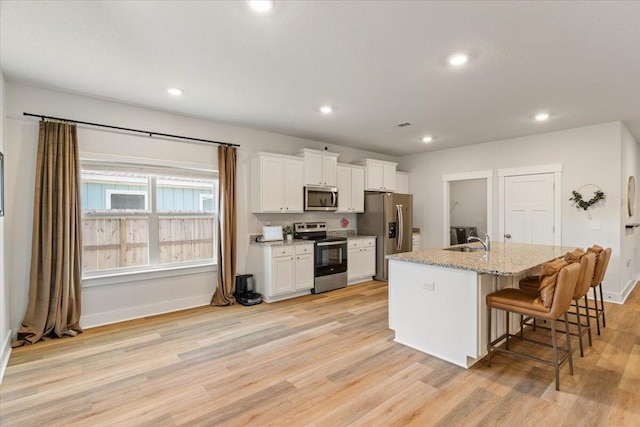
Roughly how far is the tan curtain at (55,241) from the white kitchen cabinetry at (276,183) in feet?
7.10

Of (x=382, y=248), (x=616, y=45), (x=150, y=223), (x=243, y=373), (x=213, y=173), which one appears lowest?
(x=243, y=373)

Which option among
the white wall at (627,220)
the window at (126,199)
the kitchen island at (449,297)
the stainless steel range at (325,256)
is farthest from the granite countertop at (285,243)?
the white wall at (627,220)

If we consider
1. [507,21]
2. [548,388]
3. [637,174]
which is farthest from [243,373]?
[637,174]

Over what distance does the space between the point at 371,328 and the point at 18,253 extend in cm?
382

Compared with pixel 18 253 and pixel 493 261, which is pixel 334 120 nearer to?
pixel 493 261

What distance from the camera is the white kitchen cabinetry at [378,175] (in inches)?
246

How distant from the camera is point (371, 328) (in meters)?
3.63

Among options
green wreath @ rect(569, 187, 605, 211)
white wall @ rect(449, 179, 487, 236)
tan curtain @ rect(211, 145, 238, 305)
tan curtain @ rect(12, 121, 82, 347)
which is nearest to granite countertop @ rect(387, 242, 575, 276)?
green wreath @ rect(569, 187, 605, 211)

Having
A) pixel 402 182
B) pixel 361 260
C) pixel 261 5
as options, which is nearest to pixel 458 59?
pixel 261 5

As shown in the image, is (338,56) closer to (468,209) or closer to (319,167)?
(319,167)

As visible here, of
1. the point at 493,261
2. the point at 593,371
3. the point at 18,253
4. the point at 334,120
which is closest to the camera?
the point at 593,371

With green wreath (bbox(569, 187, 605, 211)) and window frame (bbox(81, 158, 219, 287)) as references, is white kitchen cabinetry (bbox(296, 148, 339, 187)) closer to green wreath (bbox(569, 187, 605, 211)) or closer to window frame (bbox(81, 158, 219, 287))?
window frame (bbox(81, 158, 219, 287))

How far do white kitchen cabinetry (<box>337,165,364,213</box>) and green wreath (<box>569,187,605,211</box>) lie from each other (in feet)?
11.0

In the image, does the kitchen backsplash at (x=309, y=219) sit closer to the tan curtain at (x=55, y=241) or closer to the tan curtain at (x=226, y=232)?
the tan curtain at (x=226, y=232)
